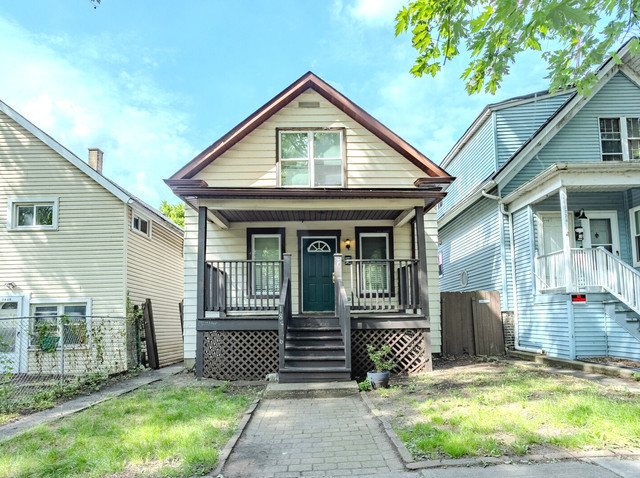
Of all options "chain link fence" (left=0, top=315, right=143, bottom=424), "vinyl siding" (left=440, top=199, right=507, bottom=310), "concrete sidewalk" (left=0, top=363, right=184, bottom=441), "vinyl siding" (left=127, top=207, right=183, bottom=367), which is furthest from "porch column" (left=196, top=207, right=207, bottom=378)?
"vinyl siding" (left=440, top=199, right=507, bottom=310)

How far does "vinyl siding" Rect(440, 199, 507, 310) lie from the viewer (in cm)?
1336

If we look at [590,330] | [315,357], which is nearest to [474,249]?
[590,330]

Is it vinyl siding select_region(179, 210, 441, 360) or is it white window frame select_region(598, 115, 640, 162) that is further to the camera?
white window frame select_region(598, 115, 640, 162)

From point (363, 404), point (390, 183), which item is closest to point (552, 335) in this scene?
point (390, 183)

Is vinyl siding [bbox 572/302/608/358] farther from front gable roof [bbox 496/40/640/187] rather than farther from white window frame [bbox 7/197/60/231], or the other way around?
white window frame [bbox 7/197/60/231]

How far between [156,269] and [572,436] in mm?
13221

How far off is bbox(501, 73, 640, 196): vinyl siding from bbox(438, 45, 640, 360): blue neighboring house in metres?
0.03

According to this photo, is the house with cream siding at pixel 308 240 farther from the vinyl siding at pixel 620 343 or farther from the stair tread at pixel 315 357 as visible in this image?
the vinyl siding at pixel 620 343

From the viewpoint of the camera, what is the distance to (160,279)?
15.5 m

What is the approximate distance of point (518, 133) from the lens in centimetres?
1429

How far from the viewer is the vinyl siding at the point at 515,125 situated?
14.1m

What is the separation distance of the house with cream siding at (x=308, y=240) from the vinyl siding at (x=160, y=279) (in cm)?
276

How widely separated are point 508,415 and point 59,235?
12026mm

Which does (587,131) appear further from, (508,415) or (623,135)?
(508,415)
